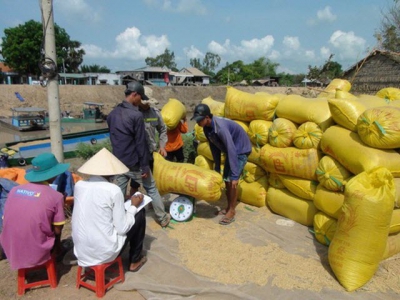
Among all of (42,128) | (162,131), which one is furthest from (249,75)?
(162,131)

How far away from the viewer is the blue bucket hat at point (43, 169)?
2.52m

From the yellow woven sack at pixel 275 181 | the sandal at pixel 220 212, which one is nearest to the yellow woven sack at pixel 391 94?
the yellow woven sack at pixel 275 181

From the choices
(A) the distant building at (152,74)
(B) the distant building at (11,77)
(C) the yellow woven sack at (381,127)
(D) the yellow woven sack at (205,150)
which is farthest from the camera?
(A) the distant building at (152,74)

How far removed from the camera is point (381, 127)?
282cm

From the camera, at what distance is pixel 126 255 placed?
322 cm

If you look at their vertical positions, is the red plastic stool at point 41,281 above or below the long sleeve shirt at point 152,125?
below

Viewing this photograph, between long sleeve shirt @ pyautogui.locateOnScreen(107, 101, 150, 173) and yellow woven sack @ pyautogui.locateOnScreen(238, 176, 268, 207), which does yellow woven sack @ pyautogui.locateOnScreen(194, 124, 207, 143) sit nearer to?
yellow woven sack @ pyautogui.locateOnScreen(238, 176, 268, 207)

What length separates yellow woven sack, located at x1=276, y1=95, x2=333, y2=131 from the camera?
366 centimetres

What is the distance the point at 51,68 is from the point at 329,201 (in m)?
3.72

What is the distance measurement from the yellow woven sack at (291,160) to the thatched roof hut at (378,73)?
18.0 ft

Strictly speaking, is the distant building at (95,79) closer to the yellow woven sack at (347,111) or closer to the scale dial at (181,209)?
the scale dial at (181,209)

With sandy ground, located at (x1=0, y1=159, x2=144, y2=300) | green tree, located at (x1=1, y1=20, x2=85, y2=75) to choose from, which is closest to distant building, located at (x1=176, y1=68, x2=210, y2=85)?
green tree, located at (x1=1, y1=20, x2=85, y2=75)

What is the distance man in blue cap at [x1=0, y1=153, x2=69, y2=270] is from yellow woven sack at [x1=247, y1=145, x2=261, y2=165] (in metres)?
2.63

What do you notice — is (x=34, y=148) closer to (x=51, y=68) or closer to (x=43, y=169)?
(x=51, y=68)
